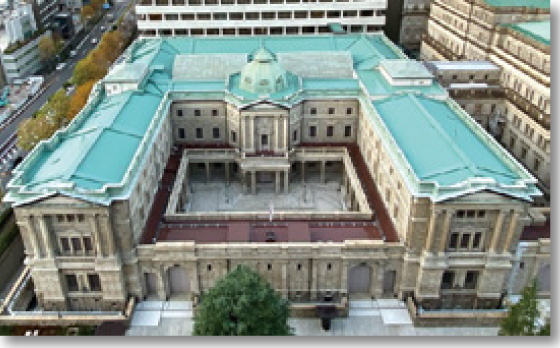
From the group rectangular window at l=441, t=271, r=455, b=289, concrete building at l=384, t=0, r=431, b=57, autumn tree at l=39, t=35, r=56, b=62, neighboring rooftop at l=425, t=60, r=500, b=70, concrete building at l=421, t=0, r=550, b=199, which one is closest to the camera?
rectangular window at l=441, t=271, r=455, b=289

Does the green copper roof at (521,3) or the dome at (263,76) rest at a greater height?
the green copper roof at (521,3)

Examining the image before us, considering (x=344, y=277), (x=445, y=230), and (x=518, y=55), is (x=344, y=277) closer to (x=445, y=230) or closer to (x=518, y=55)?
(x=445, y=230)

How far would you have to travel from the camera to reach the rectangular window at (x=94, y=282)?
58.2 metres

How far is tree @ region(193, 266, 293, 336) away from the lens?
4800 centimetres

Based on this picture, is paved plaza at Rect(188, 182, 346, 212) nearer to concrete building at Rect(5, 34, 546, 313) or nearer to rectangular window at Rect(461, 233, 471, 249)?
concrete building at Rect(5, 34, 546, 313)

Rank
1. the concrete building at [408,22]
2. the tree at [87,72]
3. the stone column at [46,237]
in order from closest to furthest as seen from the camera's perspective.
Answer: the stone column at [46,237] < the tree at [87,72] < the concrete building at [408,22]

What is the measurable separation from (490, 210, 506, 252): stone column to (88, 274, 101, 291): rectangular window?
43.9 metres

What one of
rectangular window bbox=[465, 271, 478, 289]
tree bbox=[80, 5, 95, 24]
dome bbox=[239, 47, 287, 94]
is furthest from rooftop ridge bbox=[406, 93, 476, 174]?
tree bbox=[80, 5, 95, 24]

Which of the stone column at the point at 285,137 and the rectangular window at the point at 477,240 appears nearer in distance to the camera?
the rectangular window at the point at 477,240

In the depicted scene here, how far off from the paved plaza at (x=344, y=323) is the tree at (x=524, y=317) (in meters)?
7.57

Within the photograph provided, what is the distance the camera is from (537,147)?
263 ft

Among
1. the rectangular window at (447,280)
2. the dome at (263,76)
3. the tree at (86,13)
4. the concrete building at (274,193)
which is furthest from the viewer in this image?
the tree at (86,13)

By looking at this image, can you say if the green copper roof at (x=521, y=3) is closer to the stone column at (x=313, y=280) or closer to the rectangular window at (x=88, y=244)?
the stone column at (x=313, y=280)

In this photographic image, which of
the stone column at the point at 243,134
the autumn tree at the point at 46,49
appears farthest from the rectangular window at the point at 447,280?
the autumn tree at the point at 46,49
